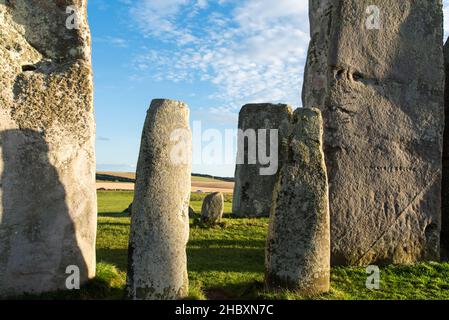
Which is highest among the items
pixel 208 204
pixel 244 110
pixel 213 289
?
pixel 244 110

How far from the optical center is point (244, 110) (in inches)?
722

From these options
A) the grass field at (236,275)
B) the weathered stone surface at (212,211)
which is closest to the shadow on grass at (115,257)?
the grass field at (236,275)

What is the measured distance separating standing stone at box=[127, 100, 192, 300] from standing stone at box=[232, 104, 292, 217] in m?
10.2

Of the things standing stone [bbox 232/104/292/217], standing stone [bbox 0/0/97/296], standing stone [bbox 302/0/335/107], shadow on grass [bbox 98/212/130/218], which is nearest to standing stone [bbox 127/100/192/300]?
standing stone [bbox 0/0/97/296]

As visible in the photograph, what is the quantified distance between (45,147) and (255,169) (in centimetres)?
1084

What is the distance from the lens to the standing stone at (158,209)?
7113 mm

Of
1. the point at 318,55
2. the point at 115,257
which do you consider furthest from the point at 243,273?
the point at 318,55

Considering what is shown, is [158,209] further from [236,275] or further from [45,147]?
[236,275]

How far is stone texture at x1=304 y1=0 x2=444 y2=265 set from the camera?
9945mm

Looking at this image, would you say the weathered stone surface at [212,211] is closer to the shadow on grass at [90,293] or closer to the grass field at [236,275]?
the grass field at [236,275]

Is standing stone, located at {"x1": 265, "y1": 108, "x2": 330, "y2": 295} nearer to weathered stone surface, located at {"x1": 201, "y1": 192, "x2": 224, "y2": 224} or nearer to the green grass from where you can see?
the green grass

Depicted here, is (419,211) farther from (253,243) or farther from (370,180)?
(253,243)
